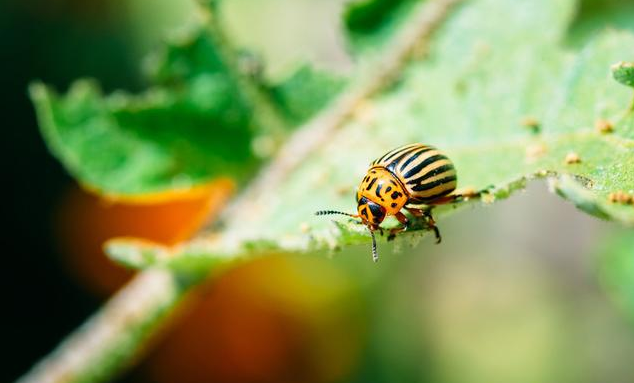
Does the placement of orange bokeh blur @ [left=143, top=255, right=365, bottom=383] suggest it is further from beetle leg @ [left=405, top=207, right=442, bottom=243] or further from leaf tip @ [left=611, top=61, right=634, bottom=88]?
leaf tip @ [left=611, top=61, right=634, bottom=88]

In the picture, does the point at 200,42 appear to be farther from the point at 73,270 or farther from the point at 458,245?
the point at 458,245

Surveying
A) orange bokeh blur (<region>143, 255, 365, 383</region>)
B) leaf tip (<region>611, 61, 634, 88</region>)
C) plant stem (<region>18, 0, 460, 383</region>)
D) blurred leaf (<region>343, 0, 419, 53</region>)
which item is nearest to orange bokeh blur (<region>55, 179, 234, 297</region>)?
orange bokeh blur (<region>143, 255, 365, 383</region>)

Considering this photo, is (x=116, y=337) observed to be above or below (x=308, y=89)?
below

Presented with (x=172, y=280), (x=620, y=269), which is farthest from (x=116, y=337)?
(x=620, y=269)

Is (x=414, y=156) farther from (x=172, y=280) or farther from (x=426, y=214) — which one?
(x=172, y=280)

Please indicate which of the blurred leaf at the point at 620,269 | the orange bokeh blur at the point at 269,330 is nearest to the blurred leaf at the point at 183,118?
the blurred leaf at the point at 620,269
